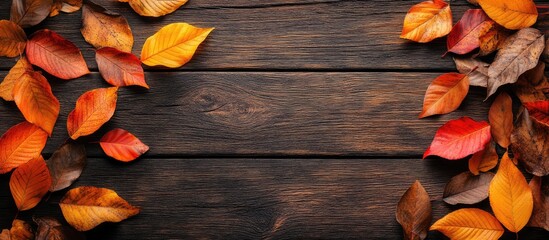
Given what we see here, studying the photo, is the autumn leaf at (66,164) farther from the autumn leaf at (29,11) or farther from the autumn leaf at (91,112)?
the autumn leaf at (29,11)

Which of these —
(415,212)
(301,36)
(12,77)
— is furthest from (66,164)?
(415,212)

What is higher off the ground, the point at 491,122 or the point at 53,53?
the point at 53,53

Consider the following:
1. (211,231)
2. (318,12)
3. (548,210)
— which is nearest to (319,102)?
(318,12)

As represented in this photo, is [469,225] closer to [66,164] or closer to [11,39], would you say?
[66,164]

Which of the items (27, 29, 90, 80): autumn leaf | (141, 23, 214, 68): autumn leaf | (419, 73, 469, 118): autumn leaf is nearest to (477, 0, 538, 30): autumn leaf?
(419, 73, 469, 118): autumn leaf

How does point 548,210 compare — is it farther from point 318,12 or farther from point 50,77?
point 50,77

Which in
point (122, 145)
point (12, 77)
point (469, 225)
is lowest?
point (469, 225)
